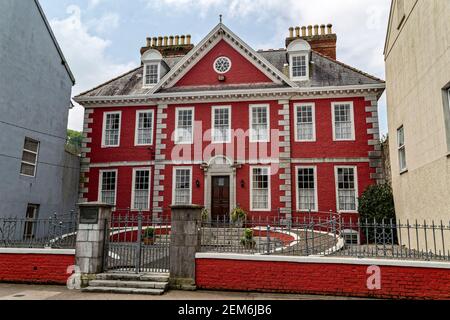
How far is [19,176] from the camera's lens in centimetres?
1614

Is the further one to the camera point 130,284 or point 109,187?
point 109,187

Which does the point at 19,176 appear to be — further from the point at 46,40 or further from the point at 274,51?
the point at 274,51

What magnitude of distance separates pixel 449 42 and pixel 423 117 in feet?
8.67

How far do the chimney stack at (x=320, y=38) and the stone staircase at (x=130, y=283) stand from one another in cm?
1854

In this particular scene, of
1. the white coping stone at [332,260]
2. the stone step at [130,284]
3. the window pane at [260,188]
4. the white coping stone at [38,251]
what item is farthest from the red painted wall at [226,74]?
the stone step at [130,284]

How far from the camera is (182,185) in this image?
1950 centimetres

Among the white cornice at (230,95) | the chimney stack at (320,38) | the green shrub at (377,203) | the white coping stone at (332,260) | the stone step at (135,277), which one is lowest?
the stone step at (135,277)

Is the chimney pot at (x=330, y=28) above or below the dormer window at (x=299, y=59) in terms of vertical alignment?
above

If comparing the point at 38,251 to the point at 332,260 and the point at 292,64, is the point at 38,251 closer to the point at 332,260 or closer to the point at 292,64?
the point at 332,260

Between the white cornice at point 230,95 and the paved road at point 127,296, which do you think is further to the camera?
the white cornice at point 230,95

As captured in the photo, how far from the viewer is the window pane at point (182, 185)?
762 inches

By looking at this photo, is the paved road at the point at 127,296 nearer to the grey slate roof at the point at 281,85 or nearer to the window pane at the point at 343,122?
the window pane at the point at 343,122

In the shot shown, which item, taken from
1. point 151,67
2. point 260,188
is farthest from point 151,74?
point 260,188

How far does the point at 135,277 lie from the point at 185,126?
11.8 meters
